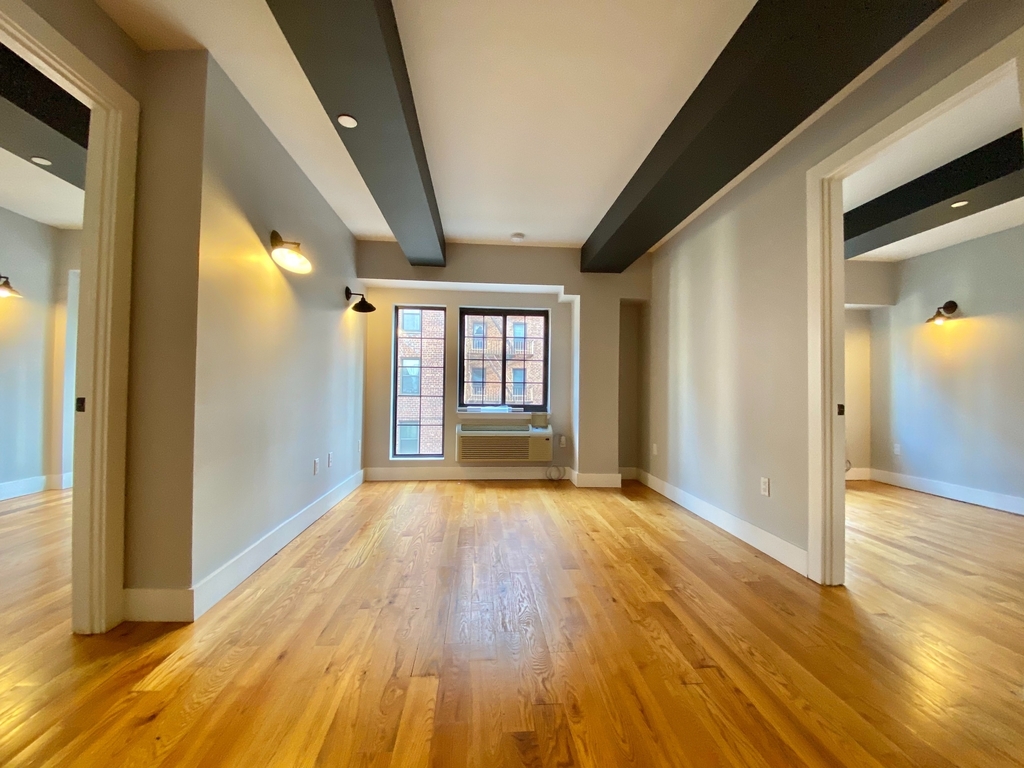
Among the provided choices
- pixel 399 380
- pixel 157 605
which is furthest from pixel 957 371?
pixel 157 605

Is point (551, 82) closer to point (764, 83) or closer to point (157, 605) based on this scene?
point (764, 83)

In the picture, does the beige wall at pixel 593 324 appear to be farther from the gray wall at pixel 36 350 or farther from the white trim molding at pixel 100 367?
the gray wall at pixel 36 350

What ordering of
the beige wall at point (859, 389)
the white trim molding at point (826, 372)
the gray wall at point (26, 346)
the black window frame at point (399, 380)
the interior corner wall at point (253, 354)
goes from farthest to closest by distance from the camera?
the beige wall at point (859, 389) < the black window frame at point (399, 380) < the gray wall at point (26, 346) < the white trim molding at point (826, 372) < the interior corner wall at point (253, 354)

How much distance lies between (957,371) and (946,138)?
2.81 meters

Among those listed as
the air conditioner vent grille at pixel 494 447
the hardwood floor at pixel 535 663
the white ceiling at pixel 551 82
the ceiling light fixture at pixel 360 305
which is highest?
the white ceiling at pixel 551 82

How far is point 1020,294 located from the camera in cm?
346

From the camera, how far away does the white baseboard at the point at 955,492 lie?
3.46m

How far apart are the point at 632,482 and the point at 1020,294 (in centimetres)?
371

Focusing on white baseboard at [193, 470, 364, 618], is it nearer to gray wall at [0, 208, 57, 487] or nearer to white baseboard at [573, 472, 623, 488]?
white baseboard at [573, 472, 623, 488]

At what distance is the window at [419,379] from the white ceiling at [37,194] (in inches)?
106

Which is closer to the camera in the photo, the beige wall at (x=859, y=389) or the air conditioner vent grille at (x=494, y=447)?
the air conditioner vent grille at (x=494, y=447)

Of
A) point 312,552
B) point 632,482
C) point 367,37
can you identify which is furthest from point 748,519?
point 367,37

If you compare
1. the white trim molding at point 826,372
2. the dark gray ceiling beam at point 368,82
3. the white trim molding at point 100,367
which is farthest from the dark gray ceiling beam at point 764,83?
the white trim molding at point 100,367

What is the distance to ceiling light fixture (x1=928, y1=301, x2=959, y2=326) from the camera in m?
3.90
